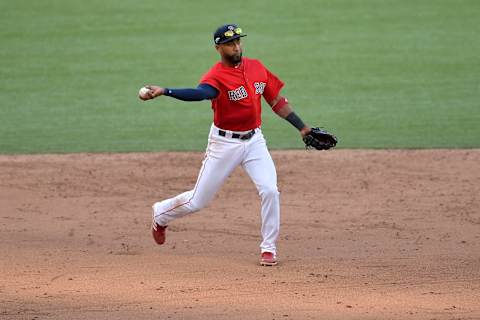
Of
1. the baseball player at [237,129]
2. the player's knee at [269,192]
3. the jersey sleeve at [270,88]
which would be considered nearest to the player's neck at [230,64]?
the baseball player at [237,129]

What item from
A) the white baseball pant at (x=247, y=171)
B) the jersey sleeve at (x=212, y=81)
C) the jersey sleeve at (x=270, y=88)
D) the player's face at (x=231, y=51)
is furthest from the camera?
the jersey sleeve at (x=270, y=88)

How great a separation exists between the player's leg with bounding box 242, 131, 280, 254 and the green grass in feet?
15.6

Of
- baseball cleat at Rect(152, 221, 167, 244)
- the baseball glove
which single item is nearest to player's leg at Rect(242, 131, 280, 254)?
the baseball glove

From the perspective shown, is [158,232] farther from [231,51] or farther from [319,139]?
[231,51]

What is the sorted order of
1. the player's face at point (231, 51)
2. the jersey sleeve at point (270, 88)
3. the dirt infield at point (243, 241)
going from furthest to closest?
the jersey sleeve at point (270, 88) → the player's face at point (231, 51) → the dirt infield at point (243, 241)

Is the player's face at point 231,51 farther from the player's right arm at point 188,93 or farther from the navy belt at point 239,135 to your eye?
the navy belt at point 239,135

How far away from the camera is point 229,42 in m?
7.91

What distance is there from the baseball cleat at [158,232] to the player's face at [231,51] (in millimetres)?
1641

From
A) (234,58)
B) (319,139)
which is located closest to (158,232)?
(319,139)

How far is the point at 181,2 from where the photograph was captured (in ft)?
66.9

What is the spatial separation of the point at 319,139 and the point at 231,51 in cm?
114

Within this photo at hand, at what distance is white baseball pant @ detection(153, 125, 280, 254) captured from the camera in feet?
26.4

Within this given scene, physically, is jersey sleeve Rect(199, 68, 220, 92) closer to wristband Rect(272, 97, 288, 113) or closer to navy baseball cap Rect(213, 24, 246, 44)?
navy baseball cap Rect(213, 24, 246, 44)

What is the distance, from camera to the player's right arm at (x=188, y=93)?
24.2ft
